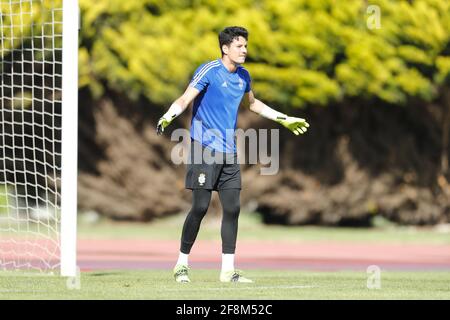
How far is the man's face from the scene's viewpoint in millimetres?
11852

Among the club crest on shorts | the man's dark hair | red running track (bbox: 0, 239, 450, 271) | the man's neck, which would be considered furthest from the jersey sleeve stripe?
red running track (bbox: 0, 239, 450, 271)

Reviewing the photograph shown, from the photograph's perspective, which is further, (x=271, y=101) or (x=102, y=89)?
(x=102, y=89)

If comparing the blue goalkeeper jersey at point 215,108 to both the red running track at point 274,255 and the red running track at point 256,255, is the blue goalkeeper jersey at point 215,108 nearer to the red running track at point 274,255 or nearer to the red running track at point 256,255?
the red running track at point 256,255

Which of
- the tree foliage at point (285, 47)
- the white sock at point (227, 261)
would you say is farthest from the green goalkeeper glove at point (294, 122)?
the tree foliage at point (285, 47)

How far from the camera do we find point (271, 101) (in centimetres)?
2781

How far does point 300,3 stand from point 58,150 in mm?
6357

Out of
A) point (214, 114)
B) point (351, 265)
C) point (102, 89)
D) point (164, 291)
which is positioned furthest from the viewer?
point (102, 89)

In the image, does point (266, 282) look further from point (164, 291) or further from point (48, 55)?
point (48, 55)

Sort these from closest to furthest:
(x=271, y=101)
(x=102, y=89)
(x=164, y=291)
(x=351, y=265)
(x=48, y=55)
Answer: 1. (x=164, y=291)
2. (x=351, y=265)
3. (x=48, y=55)
4. (x=271, y=101)
5. (x=102, y=89)

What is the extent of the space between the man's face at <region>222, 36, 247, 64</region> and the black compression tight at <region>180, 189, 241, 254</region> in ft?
4.25

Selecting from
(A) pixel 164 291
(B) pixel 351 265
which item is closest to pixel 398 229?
(B) pixel 351 265

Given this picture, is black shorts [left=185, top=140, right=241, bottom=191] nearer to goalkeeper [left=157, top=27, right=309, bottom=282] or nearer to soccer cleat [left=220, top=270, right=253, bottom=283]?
goalkeeper [left=157, top=27, right=309, bottom=282]

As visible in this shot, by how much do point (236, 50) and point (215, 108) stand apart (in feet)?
2.06
